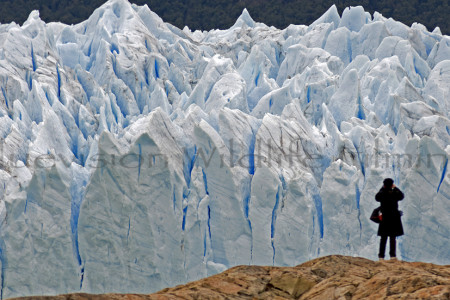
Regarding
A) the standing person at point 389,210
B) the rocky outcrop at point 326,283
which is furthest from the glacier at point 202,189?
the rocky outcrop at point 326,283

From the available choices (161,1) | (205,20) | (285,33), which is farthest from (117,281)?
(161,1)

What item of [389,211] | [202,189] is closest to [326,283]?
[389,211]

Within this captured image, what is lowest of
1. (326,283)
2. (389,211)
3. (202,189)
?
(326,283)

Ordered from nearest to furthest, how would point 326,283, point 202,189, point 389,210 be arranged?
point 326,283, point 389,210, point 202,189

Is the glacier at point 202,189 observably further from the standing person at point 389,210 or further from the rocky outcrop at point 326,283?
the rocky outcrop at point 326,283

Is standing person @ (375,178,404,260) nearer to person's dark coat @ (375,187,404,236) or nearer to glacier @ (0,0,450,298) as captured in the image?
person's dark coat @ (375,187,404,236)

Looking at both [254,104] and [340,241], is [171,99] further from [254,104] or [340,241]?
[340,241]

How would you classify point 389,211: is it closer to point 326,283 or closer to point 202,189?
point 326,283

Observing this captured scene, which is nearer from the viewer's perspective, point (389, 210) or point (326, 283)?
point (326, 283)
